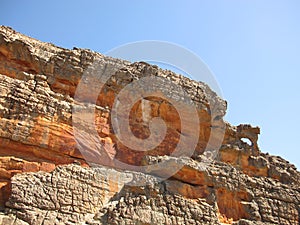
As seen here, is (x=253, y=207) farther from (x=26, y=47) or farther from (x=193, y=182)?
(x=26, y=47)

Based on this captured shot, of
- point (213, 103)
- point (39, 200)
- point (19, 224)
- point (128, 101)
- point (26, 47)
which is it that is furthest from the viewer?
point (213, 103)

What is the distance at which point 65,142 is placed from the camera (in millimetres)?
20922

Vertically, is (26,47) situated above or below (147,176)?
above

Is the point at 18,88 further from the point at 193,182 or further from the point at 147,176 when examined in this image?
the point at 193,182

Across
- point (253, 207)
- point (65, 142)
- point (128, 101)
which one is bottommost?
point (253, 207)

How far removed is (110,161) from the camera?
22.4 m

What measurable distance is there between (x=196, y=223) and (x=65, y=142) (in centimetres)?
852

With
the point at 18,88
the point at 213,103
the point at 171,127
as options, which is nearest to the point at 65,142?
the point at 18,88

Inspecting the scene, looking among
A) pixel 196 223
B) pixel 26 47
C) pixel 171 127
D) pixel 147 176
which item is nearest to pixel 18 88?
pixel 26 47

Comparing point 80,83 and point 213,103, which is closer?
point 80,83

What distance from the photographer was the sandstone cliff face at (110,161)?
58.3ft

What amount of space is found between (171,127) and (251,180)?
6.30 meters

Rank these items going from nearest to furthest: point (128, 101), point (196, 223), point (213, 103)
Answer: point (196, 223)
point (128, 101)
point (213, 103)

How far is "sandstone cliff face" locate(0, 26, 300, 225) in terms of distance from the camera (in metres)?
17.8
